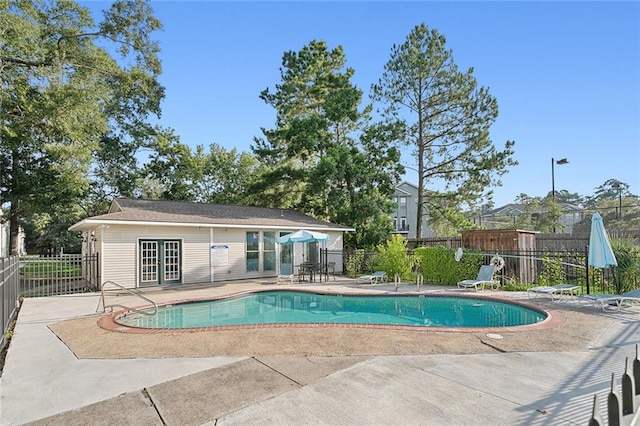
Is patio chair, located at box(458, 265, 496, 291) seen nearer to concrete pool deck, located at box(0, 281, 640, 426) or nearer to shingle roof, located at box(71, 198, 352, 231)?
concrete pool deck, located at box(0, 281, 640, 426)

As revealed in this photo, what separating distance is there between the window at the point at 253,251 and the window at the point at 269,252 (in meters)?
0.34

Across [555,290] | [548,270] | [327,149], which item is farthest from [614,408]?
[327,149]

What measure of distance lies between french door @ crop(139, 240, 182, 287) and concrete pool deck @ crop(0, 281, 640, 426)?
6869 millimetres

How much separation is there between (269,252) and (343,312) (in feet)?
26.2

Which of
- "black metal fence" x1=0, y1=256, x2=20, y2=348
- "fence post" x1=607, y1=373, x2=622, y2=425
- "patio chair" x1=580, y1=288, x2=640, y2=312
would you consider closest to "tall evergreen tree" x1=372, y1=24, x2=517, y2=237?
"patio chair" x1=580, y1=288, x2=640, y2=312

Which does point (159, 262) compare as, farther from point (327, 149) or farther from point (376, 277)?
point (327, 149)

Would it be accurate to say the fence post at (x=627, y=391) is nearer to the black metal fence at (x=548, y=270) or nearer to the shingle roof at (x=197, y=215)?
the black metal fence at (x=548, y=270)

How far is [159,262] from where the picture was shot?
14656mm

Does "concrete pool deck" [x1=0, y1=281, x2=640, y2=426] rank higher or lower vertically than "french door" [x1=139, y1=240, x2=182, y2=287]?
lower

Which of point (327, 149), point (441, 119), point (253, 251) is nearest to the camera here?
point (253, 251)

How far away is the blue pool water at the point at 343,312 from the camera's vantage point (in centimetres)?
910

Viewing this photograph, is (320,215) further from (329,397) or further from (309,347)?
(329,397)

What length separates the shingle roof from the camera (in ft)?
46.3

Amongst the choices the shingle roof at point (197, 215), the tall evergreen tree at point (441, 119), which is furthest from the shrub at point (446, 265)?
the tall evergreen tree at point (441, 119)
